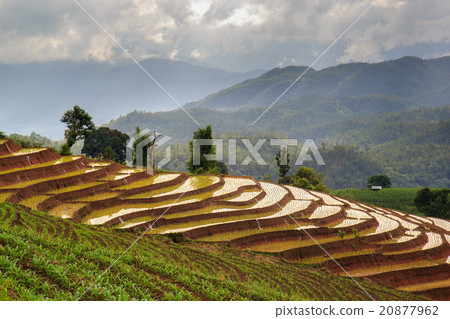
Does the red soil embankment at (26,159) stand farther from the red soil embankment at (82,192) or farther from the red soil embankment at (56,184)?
the red soil embankment at (82,192)

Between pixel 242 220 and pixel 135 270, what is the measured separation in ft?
27.6

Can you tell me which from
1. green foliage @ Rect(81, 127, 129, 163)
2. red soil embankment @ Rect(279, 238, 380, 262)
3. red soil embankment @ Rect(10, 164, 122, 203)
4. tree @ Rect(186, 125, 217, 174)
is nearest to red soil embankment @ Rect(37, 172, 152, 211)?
red soil embankment @ Rect(10, 164, 122, 203)

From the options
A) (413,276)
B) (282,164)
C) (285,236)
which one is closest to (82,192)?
(285,236)

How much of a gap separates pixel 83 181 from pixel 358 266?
13330 millimetres

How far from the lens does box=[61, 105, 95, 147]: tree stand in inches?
1528

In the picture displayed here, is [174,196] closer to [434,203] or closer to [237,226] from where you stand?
[237,226]

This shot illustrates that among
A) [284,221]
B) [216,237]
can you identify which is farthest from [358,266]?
[216,237]

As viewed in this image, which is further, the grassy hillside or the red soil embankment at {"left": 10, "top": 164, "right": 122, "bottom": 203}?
the red soil embankment at {"left": 10, "top": 164, "right": 122, "bottom": 203}

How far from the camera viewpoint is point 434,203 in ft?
133

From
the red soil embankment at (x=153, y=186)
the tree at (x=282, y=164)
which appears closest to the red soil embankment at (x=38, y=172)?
the red soil embankment at (x=153, y=186)

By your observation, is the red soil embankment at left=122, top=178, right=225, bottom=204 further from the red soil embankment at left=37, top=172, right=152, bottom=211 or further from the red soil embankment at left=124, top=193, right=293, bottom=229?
the red soil embankment at left=37, top=172, right=152, bottom=211

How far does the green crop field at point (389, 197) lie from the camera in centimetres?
4759

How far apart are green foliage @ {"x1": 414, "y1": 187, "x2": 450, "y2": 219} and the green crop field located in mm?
4189

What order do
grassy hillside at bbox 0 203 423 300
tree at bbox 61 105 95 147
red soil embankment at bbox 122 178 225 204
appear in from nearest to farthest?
1. grassy hillside at bbox 0 203 423 300
2. red soil embankment at bbox 122 178 225 204
3. tree at bbox 61 105 95 147
